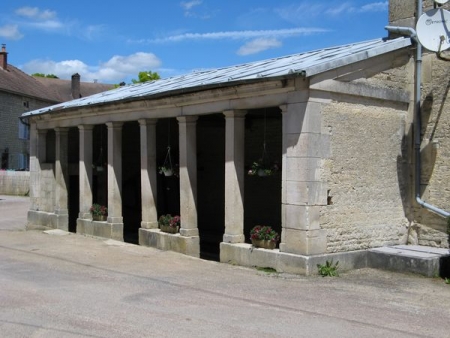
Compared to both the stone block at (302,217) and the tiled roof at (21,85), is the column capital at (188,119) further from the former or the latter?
the tiled roof at (21,85)

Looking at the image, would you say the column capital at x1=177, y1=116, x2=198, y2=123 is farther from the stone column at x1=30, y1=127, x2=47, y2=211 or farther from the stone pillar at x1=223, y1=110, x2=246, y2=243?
the stone column at x1=30, y1=127, x2=47, y2=211

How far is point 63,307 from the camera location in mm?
6816

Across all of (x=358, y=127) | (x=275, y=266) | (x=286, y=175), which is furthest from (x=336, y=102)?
(x=275, y=266)

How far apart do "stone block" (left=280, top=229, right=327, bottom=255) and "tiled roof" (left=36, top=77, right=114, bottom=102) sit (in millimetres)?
37113

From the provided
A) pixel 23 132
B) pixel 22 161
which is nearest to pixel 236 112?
pixel 23 132

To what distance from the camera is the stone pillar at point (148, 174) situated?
42.9 ft

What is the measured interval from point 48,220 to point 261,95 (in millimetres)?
9425

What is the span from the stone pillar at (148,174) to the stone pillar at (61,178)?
407 cm

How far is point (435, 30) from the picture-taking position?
9602 mm

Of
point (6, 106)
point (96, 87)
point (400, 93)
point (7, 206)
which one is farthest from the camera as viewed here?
point (96, 87)

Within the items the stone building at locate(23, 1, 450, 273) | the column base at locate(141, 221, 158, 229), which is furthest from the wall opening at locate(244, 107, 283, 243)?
the column base at locate(141, 221, 158, 229)

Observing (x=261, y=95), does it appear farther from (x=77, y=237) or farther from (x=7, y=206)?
(x=7, y=206)

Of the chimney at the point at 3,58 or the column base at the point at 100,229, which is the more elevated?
the chimney at the point at 3,58

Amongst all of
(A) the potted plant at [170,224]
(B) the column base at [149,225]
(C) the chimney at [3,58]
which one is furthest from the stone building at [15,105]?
(A) the potted plant at [170,224]
